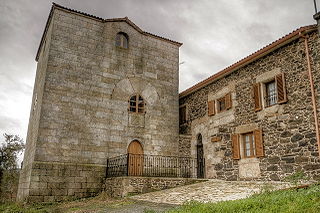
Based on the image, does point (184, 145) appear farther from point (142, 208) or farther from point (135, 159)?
point (142, 208)

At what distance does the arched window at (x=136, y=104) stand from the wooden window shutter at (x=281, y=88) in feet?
23.0

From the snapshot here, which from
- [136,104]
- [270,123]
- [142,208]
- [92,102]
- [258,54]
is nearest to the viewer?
[142,208]

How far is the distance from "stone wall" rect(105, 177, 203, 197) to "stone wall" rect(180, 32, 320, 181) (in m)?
2.00

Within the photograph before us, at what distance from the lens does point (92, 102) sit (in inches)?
569

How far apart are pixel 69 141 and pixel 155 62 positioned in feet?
21.2

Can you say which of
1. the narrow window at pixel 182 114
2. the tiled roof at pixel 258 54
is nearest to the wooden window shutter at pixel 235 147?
the tiled roof at pixel 258 54

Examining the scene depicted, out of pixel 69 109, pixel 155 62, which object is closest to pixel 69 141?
pixel 69 109

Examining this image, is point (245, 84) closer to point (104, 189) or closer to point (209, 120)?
point (209, 120)

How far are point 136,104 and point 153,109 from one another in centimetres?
101

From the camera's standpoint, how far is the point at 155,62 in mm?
16844

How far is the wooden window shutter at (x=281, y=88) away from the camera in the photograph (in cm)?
1090

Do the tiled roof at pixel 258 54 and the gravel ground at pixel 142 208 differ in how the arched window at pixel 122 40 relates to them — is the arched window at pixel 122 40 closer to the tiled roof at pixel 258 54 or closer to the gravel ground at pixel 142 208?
the tiled roof at pixel 258 54

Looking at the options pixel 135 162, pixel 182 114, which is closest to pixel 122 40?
pixel 182 114

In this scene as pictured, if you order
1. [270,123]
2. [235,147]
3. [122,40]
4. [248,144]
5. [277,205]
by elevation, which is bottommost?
[277,205]
